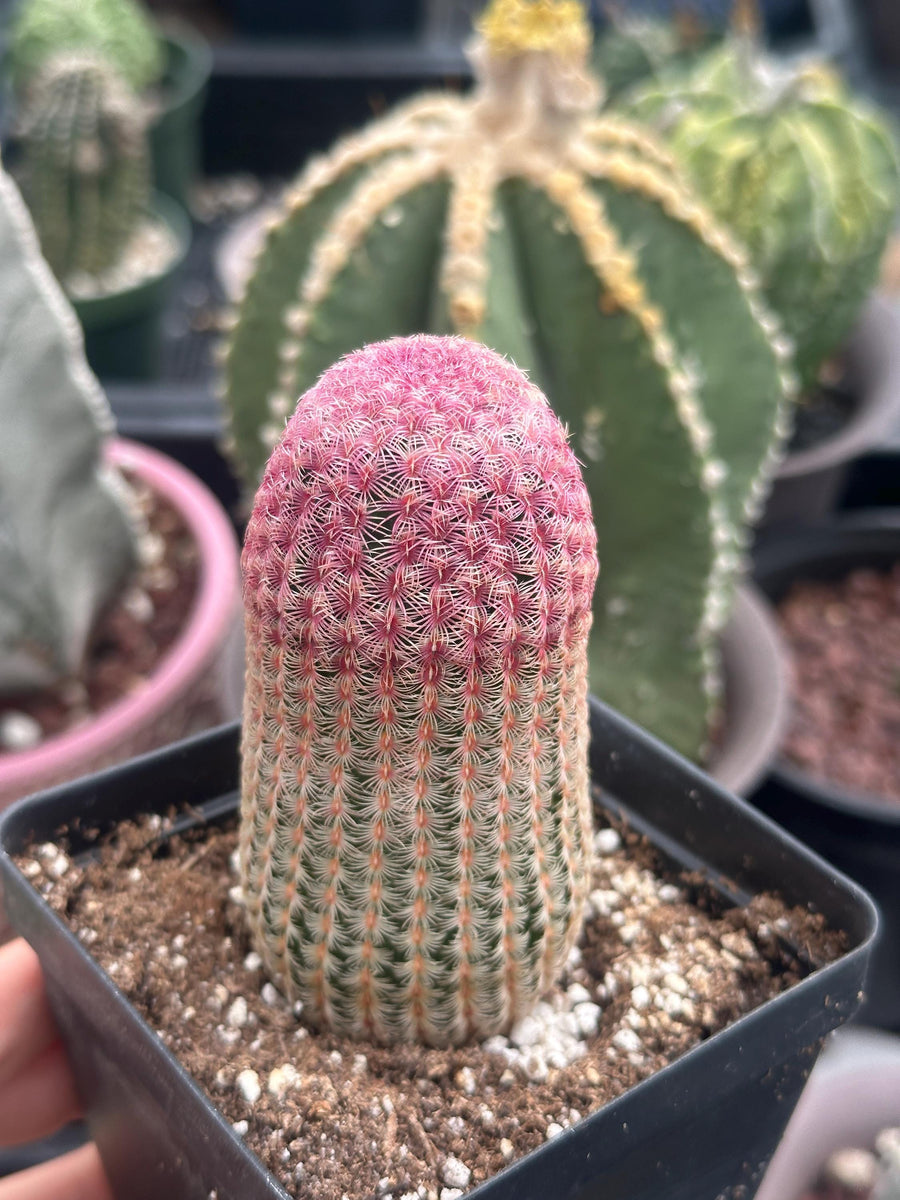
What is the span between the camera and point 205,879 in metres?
0.72

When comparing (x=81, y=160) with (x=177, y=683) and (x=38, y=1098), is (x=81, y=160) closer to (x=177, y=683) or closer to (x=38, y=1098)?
(x=177, y=683)

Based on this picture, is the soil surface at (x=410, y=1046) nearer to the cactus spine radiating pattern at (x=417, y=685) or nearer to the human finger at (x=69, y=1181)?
the cactus spine radiating pattern at (x=417, y=685)

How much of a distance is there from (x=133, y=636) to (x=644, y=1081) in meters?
0.72

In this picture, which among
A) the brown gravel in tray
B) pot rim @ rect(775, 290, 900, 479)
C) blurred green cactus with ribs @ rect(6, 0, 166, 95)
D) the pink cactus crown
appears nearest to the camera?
the pink cactus crown

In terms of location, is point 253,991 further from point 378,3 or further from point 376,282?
point 378,3

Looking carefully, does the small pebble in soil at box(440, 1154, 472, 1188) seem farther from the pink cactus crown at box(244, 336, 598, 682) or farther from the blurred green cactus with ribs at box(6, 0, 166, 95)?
the blurred green cactus with ribs at box(6, 0, 166, 95)

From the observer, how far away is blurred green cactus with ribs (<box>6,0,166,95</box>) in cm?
181

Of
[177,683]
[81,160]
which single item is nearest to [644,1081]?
[177,683]

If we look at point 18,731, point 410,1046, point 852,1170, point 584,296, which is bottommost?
point 852,1170

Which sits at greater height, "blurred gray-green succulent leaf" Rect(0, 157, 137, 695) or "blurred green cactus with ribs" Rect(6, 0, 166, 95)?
"blurred green cactus with ribs" Rect(6, 0, 166, 95)

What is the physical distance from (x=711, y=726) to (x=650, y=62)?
147 centimetres

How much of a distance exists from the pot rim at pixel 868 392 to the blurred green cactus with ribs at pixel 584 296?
36cm

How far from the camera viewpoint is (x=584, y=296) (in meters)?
0.92

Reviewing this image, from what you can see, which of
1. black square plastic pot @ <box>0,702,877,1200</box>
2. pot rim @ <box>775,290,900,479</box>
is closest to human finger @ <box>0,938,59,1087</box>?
black square plastic pot @ <box>0,702,877,1200</box>
